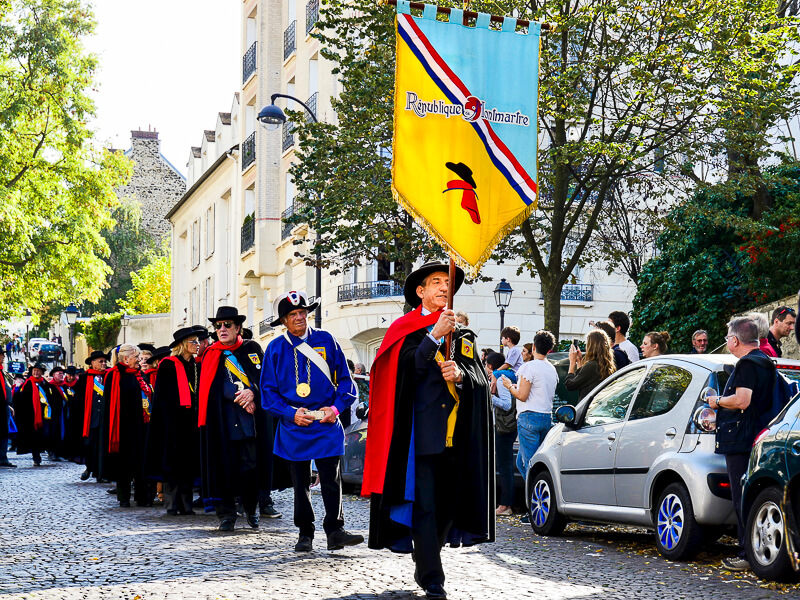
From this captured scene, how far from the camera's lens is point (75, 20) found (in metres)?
41.0

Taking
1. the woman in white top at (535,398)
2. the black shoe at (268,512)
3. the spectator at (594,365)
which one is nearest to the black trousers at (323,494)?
the black shoe at (268,512)

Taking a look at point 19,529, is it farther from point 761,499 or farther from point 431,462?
point 761,499

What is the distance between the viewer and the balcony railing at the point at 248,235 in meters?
43.3

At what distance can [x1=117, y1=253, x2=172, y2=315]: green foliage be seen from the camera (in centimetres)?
7725

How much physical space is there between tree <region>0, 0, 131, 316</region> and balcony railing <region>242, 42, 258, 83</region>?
6.48 metres

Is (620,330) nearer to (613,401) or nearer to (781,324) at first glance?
(781,324)

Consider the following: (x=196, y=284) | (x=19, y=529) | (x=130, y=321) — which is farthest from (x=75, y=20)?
(x=19, y=529)

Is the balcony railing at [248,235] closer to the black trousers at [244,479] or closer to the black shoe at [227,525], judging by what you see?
the black trousers at [244,479]

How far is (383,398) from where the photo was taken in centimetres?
736

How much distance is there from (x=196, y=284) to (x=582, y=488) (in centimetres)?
4987

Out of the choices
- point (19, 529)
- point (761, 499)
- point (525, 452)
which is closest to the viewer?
point (761, 499)

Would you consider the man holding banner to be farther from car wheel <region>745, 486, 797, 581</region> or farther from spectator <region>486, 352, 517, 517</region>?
spectator <region>486, 352, 517, 517</region>

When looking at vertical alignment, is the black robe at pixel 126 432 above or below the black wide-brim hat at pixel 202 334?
below

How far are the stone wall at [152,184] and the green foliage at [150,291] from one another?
583 cm
